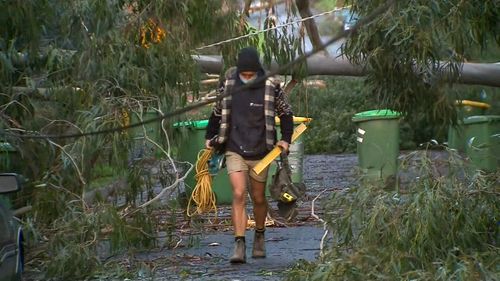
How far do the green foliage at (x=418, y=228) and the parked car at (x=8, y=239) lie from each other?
2.03 m


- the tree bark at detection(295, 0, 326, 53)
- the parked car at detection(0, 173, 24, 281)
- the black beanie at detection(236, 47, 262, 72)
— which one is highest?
the tree bark at detection(295, 0, 326, 53)

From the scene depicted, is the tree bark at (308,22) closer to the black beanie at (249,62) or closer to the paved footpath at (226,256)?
the paved footpath at (226,256)

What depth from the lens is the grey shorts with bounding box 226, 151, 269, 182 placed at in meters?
10.3

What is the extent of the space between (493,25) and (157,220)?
359 centimetres

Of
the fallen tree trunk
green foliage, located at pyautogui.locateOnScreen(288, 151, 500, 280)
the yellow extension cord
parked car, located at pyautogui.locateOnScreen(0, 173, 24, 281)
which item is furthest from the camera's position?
the fallen tree trunk

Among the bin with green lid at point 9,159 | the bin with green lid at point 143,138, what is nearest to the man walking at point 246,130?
the bin with green lid at point 143,138

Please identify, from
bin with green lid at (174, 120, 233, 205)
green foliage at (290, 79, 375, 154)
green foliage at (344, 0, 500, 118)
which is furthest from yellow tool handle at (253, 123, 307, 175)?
green foliage at (290, 79, 375, 154)

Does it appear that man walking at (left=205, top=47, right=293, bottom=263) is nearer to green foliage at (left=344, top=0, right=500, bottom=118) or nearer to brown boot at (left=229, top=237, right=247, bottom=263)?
brown boot at (left=229, top=237, right=247, bottom=263)

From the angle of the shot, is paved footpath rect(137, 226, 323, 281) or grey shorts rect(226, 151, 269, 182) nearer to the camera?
paved footpath rect(137, 226, 323, 281)

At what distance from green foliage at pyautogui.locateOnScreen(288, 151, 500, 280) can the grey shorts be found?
1800mm

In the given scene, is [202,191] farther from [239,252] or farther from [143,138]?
[239,252]

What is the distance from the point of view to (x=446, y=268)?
7469 mm

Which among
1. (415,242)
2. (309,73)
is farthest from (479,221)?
(309,73)

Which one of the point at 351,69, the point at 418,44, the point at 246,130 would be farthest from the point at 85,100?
the point at 351,69
